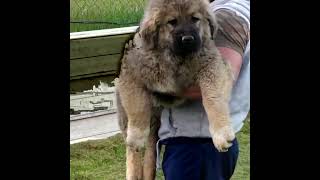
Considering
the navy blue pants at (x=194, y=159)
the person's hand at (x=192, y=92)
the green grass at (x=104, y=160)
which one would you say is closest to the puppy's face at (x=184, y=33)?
the person's hand at (x=192, y=92)

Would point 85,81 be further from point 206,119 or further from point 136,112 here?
point 206,119

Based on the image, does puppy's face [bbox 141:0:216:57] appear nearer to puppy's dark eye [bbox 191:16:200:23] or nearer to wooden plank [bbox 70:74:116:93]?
puppy's dark eye [bbox 191:16:200:23]

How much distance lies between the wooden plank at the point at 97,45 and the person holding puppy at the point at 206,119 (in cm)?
27

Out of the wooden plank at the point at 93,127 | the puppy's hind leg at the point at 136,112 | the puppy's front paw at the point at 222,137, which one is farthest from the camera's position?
the wooden plank at the point at 93,127

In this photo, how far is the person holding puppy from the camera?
7.52ft

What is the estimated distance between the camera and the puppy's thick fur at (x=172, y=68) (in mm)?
2148

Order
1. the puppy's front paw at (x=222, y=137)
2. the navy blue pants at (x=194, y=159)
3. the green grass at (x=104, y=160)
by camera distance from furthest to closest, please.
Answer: the green grass at (x=104, y=160) → the navy blue pants at (x=194, y=159) → the puppy's front paw at (x=222, y=137)

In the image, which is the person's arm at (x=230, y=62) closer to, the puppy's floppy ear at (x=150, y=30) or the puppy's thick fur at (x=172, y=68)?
the puppy's thick fur at (x=172, y=68)

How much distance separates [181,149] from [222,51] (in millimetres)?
347

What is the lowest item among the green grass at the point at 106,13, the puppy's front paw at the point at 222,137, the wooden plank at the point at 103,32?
the puppy's front paw at the point at 222,137

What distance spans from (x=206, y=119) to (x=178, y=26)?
0.33 m
